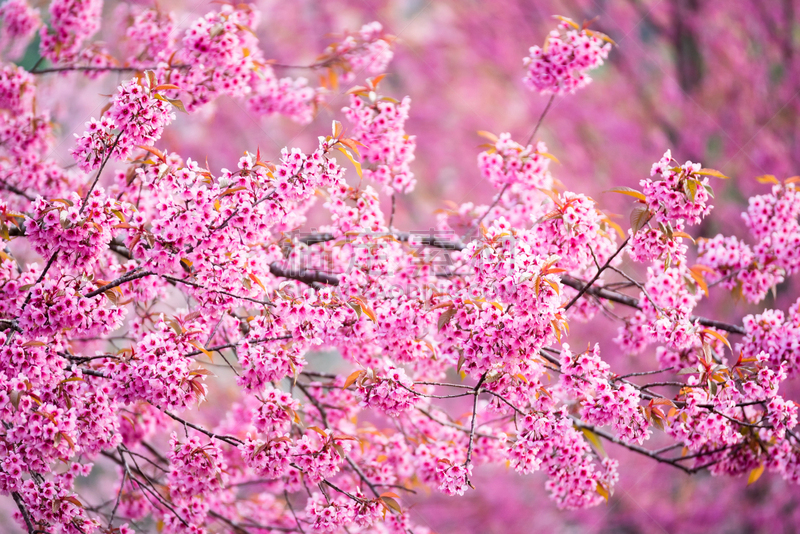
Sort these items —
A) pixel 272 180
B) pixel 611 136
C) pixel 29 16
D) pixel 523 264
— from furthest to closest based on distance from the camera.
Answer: pixel 611 136, pixel 29 16, pixel 272 180, pixel 523 264

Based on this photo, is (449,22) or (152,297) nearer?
(152,297)

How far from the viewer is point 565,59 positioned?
2.94 meters

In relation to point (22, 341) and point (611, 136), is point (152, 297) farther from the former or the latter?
point (611, 136)

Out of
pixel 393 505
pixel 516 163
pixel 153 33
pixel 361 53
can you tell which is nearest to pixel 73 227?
pixel 393 505

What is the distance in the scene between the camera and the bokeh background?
18.6 ft

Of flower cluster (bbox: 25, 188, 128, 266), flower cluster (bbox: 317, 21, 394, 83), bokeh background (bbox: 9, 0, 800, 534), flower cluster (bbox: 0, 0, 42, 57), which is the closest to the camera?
flower cluster (bbox: 25, 188, 128, 266)

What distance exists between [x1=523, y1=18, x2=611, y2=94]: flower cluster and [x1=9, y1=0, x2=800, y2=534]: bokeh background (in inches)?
58.2

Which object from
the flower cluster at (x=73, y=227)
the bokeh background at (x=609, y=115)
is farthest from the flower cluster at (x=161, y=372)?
the bokeh background at (x=609, y=115)

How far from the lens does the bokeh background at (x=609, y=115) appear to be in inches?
223

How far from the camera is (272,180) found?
224 cm

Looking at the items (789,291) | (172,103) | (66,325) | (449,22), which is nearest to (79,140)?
(172,103)

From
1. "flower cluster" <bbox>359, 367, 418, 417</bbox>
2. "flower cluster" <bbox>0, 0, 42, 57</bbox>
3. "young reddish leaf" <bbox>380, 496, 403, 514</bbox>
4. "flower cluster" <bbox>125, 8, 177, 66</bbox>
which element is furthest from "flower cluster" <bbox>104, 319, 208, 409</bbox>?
"flower cluster" <bbox>0, 0, 42, 57</bbox>

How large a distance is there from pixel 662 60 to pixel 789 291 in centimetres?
285

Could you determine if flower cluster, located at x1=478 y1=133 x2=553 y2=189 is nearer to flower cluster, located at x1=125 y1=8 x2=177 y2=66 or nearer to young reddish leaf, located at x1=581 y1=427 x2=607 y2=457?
young reddish leaf, located at x1=581 y1=427 x2=607 y2=457
